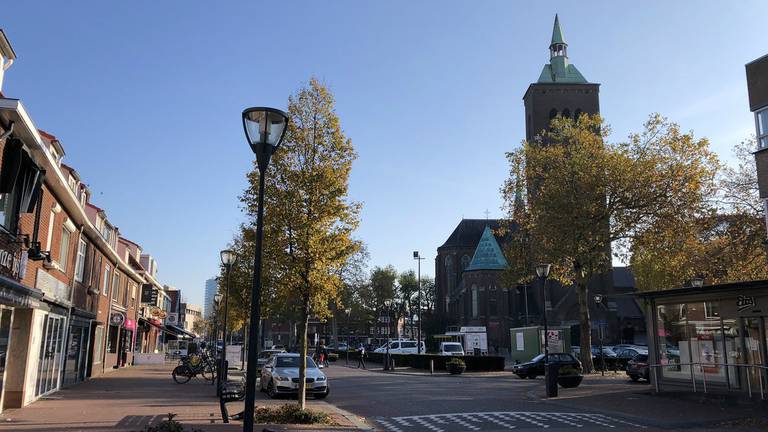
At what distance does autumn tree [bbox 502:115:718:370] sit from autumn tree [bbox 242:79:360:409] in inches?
654

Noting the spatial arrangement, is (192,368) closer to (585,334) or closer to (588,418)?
(588,418)

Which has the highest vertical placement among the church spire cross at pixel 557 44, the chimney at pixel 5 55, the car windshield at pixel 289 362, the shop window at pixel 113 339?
the church spire cross at pixel 557 44

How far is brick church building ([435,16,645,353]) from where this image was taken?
68250 millimetres

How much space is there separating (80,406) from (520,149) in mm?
25357

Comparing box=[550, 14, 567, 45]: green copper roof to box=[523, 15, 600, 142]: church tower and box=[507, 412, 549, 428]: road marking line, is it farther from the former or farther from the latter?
box=[507, 412, 549, 428]: road marking line

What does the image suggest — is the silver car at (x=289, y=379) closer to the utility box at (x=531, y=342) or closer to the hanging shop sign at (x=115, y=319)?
the hanging shop sign at (x=115, y=319)

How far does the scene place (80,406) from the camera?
617 inches

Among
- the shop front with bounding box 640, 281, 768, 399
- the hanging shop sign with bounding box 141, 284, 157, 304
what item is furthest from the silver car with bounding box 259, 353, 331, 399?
the hanging shop sign with bounding box 141, 284, 157, 304

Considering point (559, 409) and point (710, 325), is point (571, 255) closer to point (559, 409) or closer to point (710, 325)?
point (710, 325)

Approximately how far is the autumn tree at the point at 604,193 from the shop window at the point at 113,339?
23506mm

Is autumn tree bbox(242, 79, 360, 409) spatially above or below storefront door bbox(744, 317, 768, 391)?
above

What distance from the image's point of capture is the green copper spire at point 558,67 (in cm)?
7206

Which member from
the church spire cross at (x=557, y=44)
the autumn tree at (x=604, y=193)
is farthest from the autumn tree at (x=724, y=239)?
the church spire cross at (x=557, y=44)

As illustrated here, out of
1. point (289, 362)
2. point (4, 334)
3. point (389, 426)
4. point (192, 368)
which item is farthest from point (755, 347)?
point (192, 368)
